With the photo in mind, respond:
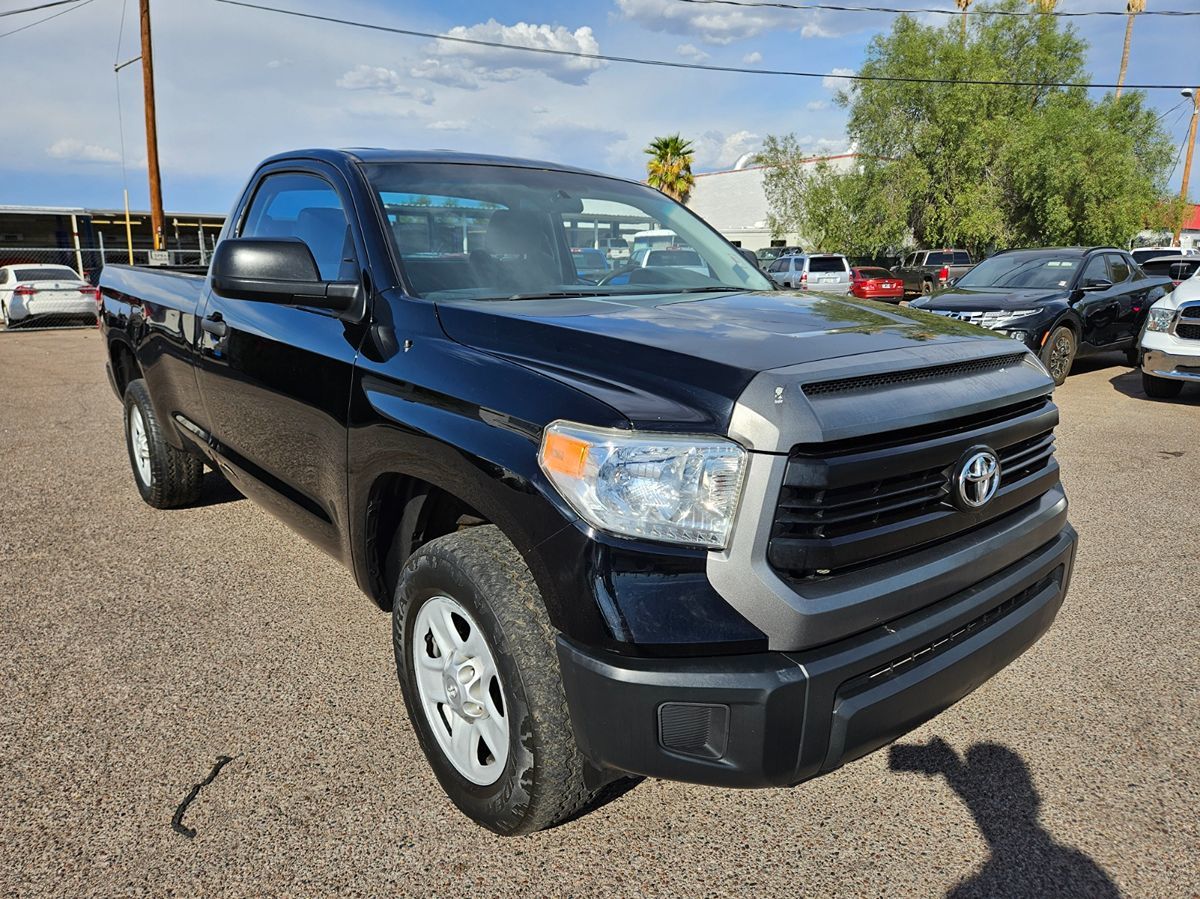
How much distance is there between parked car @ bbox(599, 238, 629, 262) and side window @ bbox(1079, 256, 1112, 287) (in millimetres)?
8575

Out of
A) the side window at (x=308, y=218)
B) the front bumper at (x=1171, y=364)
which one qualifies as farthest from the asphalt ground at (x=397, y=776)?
the front bumper at (x=1171, y=364)

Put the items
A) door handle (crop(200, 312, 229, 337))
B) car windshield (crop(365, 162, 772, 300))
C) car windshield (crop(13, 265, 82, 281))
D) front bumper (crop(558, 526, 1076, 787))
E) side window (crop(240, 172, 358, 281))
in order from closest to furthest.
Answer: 1. front bumper (crop(558, 526, 1076, 787))
2. car windshield (crop(365, 162, 772, 300))
3. side window (crop(240, 172, 358, 281))
4. door handle (crop(200, 312, 229, 337))
5. car windshield (crop(13, 265, 82, 281))

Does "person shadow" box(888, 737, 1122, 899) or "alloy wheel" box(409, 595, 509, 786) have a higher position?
"alloy wheel" box(409, 595, 509, 786)

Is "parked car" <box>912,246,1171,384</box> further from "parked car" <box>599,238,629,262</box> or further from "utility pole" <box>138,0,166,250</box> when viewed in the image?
"utility pole" <box>138,0,166,250</box>

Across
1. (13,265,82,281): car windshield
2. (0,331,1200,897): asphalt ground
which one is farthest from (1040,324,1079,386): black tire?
(13,265,82,281): car windshield

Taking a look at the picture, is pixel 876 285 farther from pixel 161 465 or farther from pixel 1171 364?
pixel 161 465

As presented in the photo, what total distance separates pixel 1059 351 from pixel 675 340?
916 cm

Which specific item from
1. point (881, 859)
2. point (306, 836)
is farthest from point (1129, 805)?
point (306, 836)

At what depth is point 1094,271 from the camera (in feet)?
34.0

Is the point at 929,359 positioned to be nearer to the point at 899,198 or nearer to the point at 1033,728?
the point at 1033,728

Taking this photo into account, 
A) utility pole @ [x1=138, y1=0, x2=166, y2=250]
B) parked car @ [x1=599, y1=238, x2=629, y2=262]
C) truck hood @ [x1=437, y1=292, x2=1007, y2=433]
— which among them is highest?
utility pole @ [x1=138, y1=0, x2=166, y2=250]

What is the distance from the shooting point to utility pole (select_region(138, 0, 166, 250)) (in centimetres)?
1945

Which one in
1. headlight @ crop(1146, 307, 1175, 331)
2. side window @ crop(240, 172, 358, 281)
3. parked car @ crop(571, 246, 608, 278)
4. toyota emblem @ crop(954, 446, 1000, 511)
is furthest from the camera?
headlight @ crop(1146, 307, 1175, 331)

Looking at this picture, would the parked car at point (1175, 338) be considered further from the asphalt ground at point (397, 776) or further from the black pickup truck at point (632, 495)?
the black pickup truck at point (632, 495)
